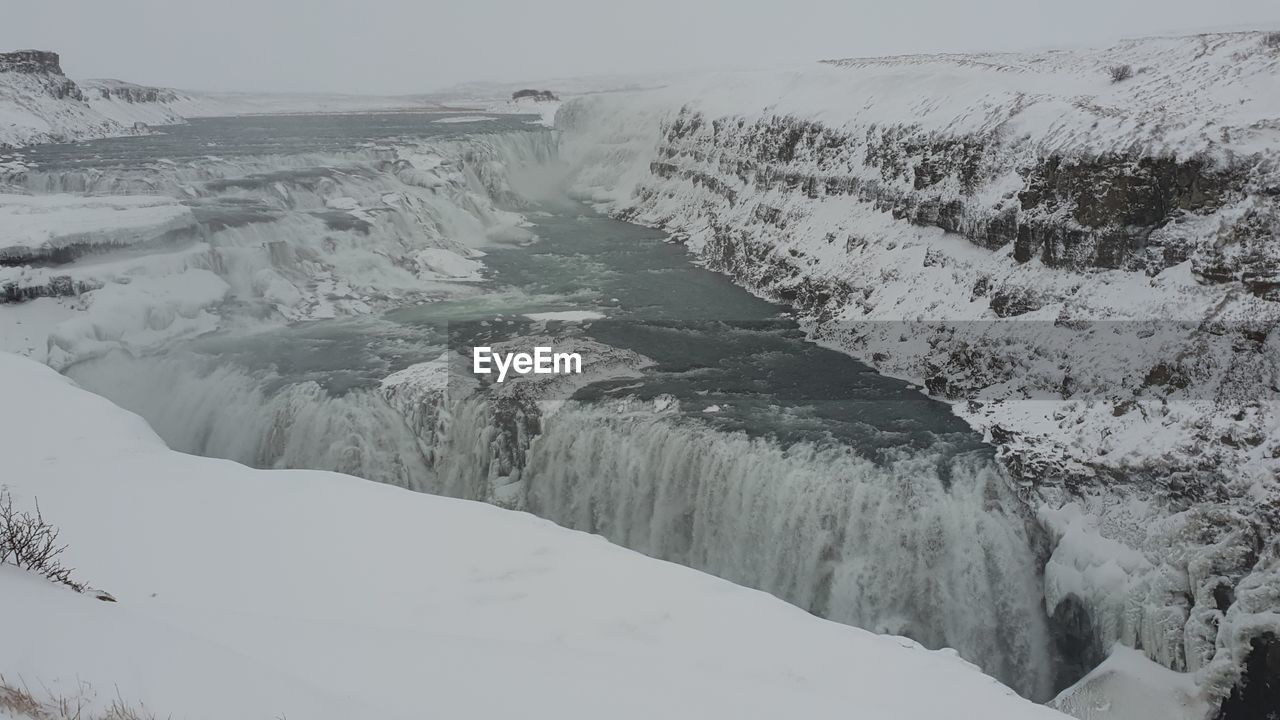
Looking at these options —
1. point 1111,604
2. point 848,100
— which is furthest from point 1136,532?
point 848,100

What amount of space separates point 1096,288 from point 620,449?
9.41 metres

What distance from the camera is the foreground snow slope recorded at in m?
4.81

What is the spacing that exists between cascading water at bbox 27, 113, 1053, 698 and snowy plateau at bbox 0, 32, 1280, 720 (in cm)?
7

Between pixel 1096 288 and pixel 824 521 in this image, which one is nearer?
pixel 824 521

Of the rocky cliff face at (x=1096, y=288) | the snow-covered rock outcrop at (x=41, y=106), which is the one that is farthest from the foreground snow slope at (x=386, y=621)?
the snow-covered rock outcrop at (x=41, y=106)

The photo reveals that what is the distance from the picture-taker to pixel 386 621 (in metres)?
6.64

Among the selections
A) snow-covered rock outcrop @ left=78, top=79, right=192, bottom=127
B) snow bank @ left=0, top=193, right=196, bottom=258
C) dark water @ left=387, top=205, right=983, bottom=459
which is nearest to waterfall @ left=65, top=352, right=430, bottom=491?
dark water @ left=387, top=205, right=983, bottom=459

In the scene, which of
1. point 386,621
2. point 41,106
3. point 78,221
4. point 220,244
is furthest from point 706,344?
point 41,106

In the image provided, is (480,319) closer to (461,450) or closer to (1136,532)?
(461,450)

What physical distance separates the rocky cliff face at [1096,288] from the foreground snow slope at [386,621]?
5328 mm

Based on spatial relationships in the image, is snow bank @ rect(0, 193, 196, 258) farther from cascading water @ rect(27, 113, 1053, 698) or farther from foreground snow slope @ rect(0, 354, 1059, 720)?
foreground snow slope @ rect(0, 354, 1059, 720)

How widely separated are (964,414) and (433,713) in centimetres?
1253

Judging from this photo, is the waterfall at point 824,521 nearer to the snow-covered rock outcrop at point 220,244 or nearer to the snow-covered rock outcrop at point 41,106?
the snow-covered rock outcrop at point 220,244

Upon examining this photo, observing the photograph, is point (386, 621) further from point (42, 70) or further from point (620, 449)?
point (42, 70)
